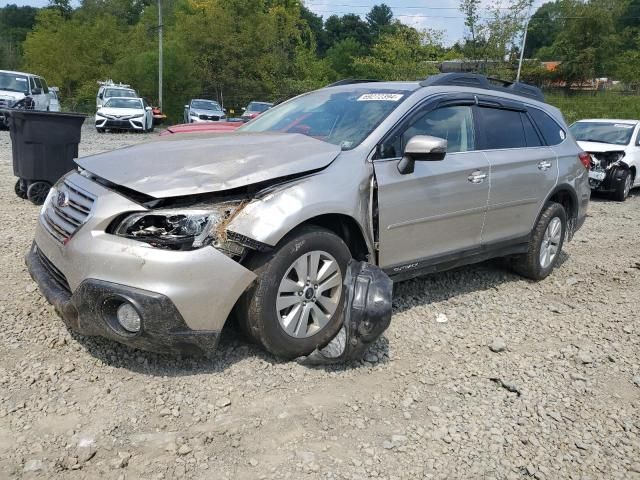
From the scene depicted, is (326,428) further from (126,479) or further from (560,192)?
(560,192)

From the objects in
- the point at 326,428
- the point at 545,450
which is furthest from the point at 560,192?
the point at 326,428

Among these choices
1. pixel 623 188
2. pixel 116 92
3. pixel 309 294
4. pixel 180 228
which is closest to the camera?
pixel 180 228

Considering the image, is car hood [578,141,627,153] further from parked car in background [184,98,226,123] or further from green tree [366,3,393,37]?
green tree [366,3,393,37]

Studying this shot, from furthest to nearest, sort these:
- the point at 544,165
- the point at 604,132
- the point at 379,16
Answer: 1. the point at 379,16
2. the point at 604,132
3. the point at 544,165

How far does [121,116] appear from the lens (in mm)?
22188

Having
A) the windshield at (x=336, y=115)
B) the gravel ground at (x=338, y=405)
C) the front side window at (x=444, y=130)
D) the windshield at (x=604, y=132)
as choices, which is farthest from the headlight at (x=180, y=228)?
the windshield at (x=604, y=132)

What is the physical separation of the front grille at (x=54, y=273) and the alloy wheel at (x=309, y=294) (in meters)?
1.16

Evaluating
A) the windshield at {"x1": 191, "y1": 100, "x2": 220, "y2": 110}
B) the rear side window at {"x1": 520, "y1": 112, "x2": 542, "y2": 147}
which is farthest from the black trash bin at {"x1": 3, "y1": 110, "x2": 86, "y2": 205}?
the windshield at {"x1": 191, "y1": 100, "x2": 220, "y2": 110}

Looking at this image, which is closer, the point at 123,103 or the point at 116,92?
the point at 123,103

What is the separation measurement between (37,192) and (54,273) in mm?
4715

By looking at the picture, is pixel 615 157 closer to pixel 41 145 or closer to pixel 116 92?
pixel 41 145

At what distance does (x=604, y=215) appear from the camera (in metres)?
9.80

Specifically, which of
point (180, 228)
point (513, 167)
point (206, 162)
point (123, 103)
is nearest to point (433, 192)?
point (513, 167)

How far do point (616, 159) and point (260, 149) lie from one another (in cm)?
998
